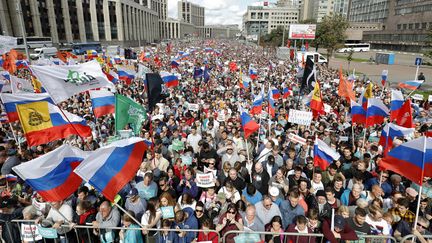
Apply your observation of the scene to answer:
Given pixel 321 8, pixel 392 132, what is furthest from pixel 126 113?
pixel 321 8

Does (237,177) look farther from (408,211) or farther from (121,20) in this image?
(121,20)

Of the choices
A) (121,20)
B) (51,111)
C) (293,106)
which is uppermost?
(121,20)

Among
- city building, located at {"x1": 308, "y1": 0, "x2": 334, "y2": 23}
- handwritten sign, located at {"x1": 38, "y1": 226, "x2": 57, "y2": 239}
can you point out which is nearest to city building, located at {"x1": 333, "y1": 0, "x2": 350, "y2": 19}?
city building, located at {"x1": 308, "y1": 0, "x2": 334, "y2": 23}

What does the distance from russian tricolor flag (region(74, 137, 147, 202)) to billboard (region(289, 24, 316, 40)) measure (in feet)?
179

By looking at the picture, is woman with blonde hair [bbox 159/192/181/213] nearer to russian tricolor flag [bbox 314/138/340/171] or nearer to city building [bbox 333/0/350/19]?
russian tricolor flag [bbox 314/138/340/171]

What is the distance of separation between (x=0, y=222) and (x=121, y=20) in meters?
84.5

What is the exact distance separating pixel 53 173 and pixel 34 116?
2954 millimetres

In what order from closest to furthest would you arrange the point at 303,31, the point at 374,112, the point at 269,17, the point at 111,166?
the point at 111,166 < the point at 374,112 < the point at 303,31 < the point at 269,17

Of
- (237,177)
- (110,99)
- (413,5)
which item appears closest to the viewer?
(237,177)

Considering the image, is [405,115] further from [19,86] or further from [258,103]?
[19,86]

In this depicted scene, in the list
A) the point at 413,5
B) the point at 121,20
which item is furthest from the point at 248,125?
the point at 413,5

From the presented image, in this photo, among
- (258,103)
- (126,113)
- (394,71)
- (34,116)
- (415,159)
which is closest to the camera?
(415,159)

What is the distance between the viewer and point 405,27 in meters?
76.4

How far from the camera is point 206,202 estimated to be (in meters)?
5.58
